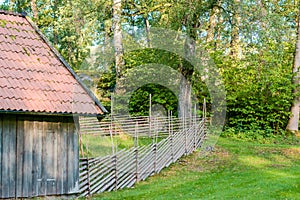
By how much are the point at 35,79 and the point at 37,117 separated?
840 mm

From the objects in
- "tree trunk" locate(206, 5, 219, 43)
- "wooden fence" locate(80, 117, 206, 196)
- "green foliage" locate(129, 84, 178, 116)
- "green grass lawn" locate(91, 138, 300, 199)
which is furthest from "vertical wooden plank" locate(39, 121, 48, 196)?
"green foliage" locate(129, 84, 178, 116)

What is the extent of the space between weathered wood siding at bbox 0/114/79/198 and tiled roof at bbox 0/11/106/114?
547 millimetres

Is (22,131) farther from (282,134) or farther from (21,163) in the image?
(282,134)

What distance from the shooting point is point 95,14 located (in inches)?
846

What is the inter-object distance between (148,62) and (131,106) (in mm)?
2455

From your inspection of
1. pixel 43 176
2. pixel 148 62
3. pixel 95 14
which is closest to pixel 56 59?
pixel 43 176

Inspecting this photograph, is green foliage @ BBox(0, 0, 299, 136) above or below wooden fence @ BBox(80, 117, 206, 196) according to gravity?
above

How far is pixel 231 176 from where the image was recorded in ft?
43.6

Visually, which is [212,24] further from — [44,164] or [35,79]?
[44,164]

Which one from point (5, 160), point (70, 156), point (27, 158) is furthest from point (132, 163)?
point (5, 160)

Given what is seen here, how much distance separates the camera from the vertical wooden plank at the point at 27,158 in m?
10.3

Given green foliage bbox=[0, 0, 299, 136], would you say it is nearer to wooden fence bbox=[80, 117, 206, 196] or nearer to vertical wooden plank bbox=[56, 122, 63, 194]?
wooden fence bbox=[80, 117, 206, 196]

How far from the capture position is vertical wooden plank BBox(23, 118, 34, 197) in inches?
A: 406

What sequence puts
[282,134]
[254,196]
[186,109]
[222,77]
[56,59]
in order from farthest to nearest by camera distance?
[222,77] < [282,134] < [186,109] < [56,59] < [254,196]
